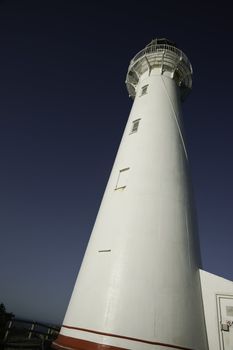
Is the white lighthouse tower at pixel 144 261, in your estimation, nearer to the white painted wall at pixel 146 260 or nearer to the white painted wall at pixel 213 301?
the white painted wall at pixel 146 260

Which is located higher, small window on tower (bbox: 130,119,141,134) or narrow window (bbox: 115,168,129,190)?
small window on tower (bbox: 130,119,141,134)

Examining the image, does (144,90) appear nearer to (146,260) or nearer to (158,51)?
(158,51)

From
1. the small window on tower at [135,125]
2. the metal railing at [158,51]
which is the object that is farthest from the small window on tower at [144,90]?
the metal railing at [158,51]

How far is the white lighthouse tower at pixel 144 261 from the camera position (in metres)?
4.62

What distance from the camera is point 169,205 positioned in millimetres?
6344

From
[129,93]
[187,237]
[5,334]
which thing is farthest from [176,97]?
[5,334]

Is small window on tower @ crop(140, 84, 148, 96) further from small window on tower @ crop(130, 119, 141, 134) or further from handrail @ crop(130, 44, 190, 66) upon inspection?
A: handrail @ crop(130, 44, 190, 66)

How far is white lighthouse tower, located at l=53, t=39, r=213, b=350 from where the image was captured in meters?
4.62

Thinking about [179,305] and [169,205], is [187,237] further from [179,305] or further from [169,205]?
[179,305]

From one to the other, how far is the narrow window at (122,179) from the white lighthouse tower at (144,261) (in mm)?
40

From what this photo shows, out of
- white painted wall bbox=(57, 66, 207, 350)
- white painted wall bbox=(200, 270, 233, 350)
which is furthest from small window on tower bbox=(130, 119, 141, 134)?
white painted wall bbox=(200, 270, 233, 350)

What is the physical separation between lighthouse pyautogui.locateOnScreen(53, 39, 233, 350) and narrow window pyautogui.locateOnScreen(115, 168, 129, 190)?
0.04m

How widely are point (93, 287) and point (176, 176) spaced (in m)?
3.74

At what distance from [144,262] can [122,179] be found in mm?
2692
